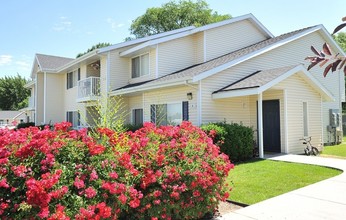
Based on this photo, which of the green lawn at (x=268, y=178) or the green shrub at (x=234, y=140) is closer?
the green lawn at (x=268, y=178)

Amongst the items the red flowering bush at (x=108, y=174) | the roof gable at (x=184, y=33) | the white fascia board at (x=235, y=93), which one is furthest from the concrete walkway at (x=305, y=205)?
the roof gable at (x=184, y=33)

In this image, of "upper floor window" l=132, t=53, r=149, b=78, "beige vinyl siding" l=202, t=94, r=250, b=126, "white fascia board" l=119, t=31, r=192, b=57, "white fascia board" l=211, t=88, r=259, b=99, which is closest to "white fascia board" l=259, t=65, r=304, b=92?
"white fascia board" l=211, t=88, r=259, b=99

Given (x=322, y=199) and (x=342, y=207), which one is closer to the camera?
(x=342, y=207)

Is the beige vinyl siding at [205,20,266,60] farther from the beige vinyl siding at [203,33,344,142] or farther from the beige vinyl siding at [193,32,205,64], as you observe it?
the beige vinyl siding at [203,33,344,142]

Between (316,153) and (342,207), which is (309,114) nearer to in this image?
(316,153)

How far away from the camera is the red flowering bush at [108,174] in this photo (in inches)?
137

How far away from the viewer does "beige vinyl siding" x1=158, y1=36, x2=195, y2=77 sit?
56.3ft

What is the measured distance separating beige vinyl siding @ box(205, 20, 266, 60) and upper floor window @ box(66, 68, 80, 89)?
434 inches

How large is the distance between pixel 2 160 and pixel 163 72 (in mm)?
13923

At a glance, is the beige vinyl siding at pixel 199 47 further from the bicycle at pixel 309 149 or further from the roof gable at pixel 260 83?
the bicycle at pixel 309 149

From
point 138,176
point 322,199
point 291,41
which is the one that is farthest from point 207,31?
point 138,176

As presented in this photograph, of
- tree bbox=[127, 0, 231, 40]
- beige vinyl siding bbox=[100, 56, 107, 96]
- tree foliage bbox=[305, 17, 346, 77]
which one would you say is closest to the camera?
tree foliage bbox=[305, 17, 346, 77]

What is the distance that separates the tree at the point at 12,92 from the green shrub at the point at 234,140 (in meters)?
64.8

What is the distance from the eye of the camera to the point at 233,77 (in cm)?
1402
